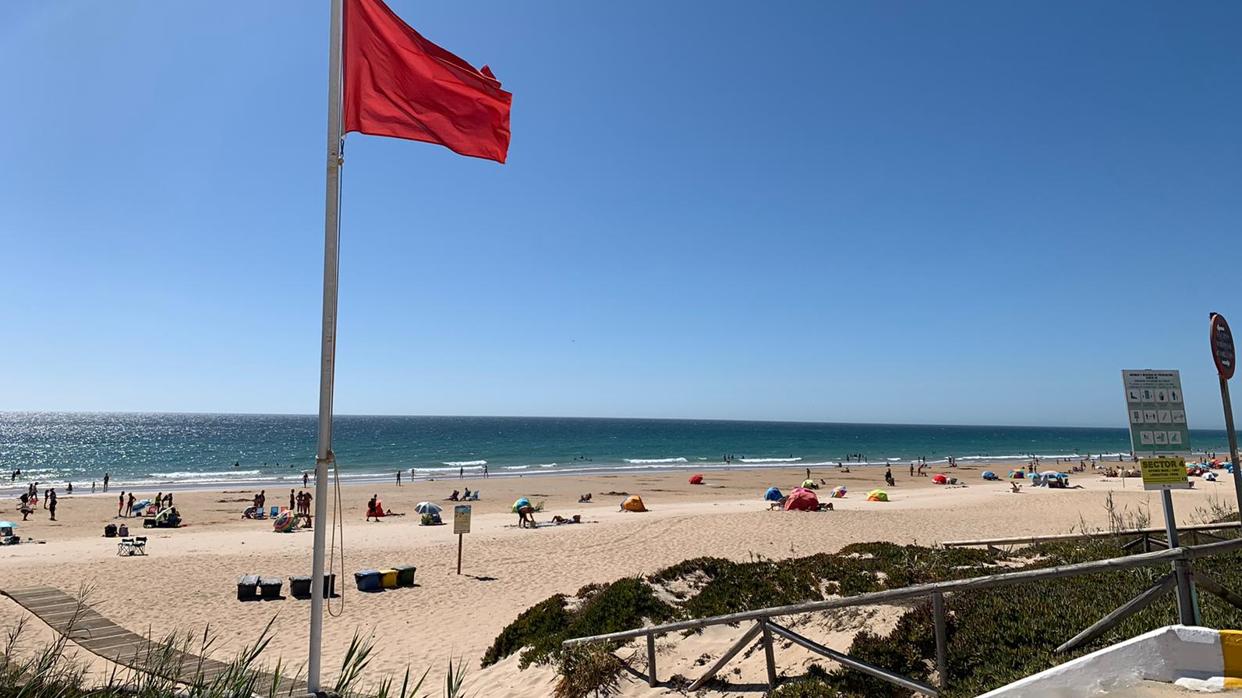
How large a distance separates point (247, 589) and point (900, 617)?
1371 cm

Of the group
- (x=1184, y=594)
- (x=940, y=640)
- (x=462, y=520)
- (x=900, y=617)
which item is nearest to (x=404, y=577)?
(x=462, y=520)

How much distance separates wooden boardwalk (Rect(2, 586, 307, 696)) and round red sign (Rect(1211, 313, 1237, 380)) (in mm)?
7492

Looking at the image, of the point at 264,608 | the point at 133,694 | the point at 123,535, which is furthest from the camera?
the point at 123,535

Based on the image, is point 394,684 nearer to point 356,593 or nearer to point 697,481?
point 356,593

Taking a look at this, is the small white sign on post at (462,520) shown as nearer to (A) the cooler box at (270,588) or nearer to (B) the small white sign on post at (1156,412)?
(A) the cooler box at (270,588)

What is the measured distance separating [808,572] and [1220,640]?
6.78 m

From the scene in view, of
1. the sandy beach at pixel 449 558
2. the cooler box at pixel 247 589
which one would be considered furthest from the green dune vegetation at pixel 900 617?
the cooler box at pixel 247 589

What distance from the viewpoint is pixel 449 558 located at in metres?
19.0

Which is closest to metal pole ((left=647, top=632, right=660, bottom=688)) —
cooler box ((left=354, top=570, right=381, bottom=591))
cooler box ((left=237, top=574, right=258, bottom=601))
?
cooler box ((left=354, top=570, right=381, bottom=591))

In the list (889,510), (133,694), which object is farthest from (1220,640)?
(889,510)

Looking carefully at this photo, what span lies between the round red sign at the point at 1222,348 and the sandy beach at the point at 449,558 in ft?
12.8

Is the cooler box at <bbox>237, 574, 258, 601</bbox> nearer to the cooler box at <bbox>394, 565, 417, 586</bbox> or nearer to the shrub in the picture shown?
the cooler box at <bbox>394, 565, 417, 586</bbox>

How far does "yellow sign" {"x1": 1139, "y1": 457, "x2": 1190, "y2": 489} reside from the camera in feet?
15.8

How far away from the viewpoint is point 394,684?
938 centimetres
